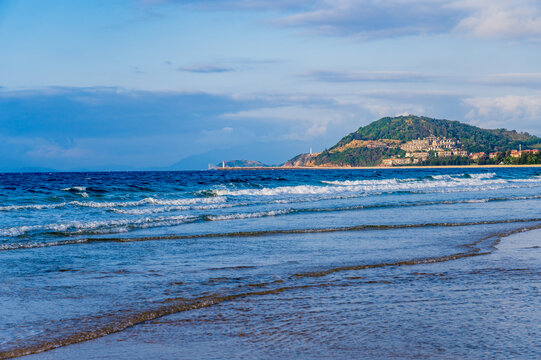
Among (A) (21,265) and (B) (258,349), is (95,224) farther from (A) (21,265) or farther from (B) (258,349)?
(B) (258,349)

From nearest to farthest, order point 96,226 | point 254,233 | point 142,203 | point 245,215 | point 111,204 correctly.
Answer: point 254,233, point 96,226, point 245,215, point 111,204, point 142,203

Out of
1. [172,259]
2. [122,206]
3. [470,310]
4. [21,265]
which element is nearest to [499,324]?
[470,310]

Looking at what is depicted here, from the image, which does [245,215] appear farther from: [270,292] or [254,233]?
[270,292]

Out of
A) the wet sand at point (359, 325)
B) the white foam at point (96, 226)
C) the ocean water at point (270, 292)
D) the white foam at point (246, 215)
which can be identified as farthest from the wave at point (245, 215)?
the wet sand at point (359, 325)

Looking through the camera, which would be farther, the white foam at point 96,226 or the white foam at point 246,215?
the white foam at point 246,215

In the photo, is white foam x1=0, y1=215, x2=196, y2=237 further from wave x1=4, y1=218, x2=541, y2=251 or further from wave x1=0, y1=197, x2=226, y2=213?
wave x1=0, y1=197, x2=226, y2=213

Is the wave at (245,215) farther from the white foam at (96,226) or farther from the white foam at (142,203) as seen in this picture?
the white foam at (142,203)

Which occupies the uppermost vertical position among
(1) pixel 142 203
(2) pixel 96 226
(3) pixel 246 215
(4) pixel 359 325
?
(1) pixel 142 203

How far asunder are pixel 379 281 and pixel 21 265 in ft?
22.0

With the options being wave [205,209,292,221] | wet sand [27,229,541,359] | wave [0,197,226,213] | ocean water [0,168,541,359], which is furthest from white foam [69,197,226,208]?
wet sand [27,229,541,359]

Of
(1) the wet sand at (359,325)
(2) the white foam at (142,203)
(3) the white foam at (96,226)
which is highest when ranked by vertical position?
(2) the white foam at (142,203)

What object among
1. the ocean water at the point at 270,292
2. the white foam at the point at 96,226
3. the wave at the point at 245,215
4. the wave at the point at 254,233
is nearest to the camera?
the ocean water at the point at 270,292

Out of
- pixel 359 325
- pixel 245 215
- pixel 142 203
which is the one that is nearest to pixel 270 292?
pixel 359 325

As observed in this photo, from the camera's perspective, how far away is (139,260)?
1088cm
